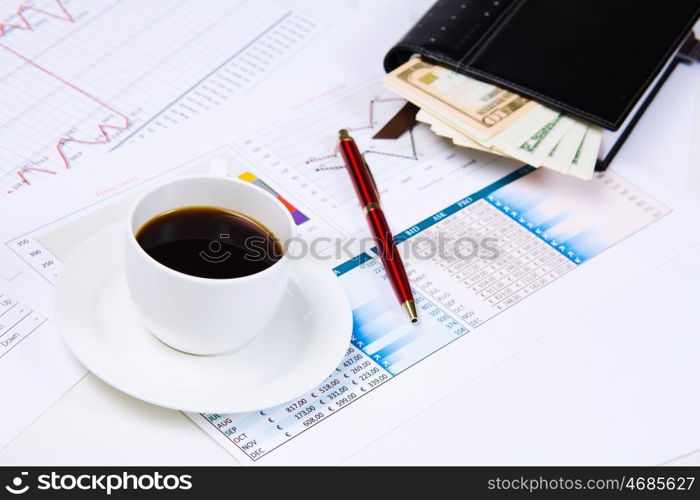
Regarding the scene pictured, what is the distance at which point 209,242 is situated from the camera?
0.57 meters

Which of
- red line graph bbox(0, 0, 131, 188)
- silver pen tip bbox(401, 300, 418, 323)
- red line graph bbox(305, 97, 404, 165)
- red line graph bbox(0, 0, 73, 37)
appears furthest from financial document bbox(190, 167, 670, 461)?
red line graph bbox(0, 0, 73, 37)

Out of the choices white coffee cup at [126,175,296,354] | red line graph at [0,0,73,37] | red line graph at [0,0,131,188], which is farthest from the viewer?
red line graph at [0,0,73,37]

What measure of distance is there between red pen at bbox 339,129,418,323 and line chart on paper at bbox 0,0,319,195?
18cm

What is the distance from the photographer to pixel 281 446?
563 millimetres

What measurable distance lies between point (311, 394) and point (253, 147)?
31 cm

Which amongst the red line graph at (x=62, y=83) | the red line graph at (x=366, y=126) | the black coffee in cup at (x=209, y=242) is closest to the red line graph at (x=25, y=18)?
the red line graph at (x=62, y=83)

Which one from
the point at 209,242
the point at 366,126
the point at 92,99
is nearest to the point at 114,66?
the point at 92,99

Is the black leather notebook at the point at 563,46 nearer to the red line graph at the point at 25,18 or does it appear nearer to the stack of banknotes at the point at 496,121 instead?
the stack of banknotes at the point at 496,121

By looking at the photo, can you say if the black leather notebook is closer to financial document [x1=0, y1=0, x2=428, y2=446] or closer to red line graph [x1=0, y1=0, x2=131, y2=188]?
financial document [x1=0, y1=0, x2=428, y2=446]

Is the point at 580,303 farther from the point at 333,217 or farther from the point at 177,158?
the point at 177,158

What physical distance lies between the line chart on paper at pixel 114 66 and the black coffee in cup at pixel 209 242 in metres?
0.23

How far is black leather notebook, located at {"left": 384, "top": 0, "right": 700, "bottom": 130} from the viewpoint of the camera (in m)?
0.85

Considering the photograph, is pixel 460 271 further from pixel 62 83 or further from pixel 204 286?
pixel 62 83

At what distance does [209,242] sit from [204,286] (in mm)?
69
